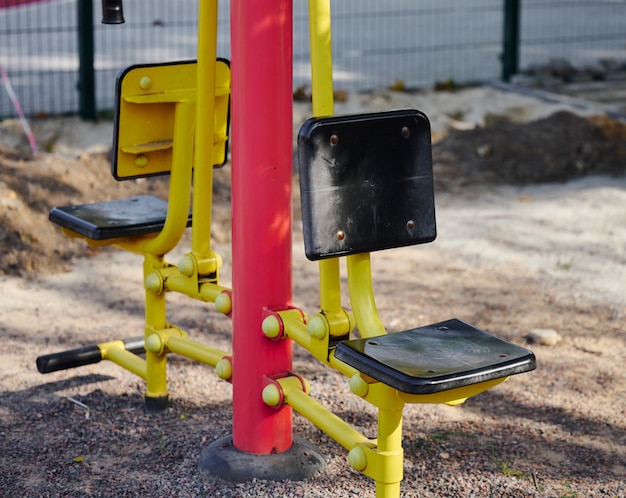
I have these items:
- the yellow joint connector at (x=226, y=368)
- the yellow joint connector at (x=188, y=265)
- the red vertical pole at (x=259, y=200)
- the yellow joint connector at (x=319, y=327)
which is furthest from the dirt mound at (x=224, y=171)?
the yellow joint connector at (x=319, y=327)

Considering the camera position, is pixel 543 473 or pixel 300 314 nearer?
pixel 300 314

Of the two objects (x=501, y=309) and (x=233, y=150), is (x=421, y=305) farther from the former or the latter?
(x=233, y=150)

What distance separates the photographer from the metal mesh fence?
8414 mm

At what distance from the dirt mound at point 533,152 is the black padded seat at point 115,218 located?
127 inches

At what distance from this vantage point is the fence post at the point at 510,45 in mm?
8969

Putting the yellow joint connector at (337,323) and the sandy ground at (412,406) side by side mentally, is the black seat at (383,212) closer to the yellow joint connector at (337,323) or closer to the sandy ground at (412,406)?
the yellow joint connector at (337,323)

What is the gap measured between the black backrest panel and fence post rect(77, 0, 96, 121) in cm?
513

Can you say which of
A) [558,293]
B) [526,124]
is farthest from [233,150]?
[526,124]

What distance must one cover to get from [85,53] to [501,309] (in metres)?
4.03

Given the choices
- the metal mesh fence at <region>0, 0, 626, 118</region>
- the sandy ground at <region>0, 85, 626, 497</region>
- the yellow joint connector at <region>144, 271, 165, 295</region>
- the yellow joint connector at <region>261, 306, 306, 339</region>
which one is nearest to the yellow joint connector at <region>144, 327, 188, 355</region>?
the yellow joint connector at <region>144, 271, 165, 295</region>

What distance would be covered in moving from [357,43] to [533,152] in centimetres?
394

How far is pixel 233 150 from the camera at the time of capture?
2887mm

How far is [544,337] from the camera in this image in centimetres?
413

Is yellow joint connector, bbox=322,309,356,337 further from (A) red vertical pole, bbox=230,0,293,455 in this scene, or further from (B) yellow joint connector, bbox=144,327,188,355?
(B) yellow joint connector, bbox=144,327,188,355
